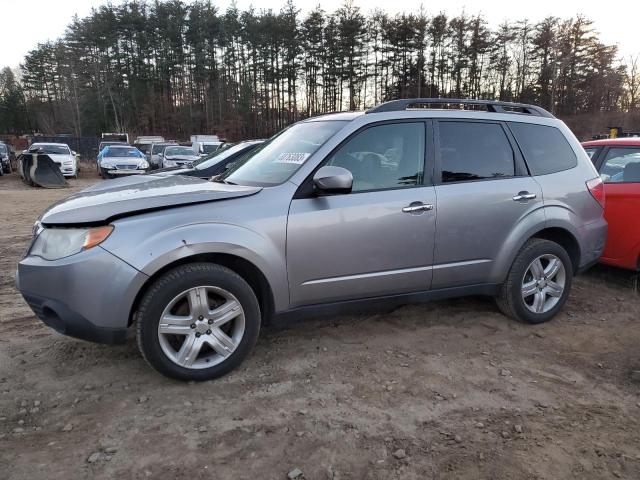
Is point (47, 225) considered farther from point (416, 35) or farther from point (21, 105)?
point (21, 105)

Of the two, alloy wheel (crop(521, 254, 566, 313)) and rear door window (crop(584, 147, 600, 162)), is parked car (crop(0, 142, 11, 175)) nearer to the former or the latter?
rear door window (crop(584, 147, 600, 162))

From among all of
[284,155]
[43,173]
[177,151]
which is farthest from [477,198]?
[177,151]

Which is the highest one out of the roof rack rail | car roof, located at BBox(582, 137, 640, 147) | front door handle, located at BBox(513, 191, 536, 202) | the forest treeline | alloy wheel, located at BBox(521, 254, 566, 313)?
the forest treeline

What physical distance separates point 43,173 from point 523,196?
19542mm

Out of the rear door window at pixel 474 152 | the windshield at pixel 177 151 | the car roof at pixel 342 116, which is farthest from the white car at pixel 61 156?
the rear door window at pixel 474 152

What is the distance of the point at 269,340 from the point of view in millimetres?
3791

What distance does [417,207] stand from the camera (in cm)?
355

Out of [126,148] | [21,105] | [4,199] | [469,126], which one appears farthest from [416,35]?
[21,105]

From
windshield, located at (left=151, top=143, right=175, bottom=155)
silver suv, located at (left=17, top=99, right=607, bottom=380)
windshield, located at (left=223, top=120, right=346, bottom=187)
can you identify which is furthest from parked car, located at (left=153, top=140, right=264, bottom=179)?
windshield, located at (left=151, top=143, right=175, bottom=155)

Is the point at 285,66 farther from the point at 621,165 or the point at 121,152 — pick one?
the point at 621,165

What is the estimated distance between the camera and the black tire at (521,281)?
4031 millimetres

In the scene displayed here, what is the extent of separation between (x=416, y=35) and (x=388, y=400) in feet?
176

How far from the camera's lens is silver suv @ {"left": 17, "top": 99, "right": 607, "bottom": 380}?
2861mm

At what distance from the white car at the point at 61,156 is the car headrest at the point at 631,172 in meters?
21.9
